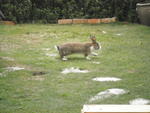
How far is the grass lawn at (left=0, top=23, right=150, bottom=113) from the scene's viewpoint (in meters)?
4.41

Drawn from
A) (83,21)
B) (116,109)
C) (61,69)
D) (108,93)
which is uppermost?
(116,109)

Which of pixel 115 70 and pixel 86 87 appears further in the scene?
pixel 115 70

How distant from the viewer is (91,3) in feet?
45.7

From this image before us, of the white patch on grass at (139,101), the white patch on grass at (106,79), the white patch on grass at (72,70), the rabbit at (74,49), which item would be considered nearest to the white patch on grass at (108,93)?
the white patch on grass at (139,101)

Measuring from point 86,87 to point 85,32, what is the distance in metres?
5.67

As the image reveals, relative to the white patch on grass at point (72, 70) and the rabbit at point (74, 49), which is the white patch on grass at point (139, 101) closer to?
the white patch on grass at point (72, 70)

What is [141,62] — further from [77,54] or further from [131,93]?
[131,93]

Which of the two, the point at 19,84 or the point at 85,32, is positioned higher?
the point at 19,84

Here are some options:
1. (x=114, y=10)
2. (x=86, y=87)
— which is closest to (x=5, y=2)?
(x=114, y=10)

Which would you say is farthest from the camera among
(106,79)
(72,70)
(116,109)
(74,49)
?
(74,49)

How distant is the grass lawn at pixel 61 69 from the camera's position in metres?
4.41

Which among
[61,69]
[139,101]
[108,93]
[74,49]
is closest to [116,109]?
[139,101]

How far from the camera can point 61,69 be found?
6.25 metres

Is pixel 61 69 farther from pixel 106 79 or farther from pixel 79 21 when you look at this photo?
pixel 79 21
